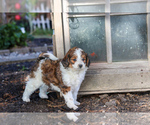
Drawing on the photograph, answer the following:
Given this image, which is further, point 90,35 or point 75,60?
point 90,35

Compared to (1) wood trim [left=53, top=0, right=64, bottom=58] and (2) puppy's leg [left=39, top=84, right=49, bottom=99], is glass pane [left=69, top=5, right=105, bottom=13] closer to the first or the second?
(1) wood trim [left=53, top=0, right=64, bottom=58]

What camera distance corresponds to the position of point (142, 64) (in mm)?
4078

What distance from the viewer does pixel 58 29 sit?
391 cm

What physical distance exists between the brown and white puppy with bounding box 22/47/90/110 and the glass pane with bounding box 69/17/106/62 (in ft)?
1.88

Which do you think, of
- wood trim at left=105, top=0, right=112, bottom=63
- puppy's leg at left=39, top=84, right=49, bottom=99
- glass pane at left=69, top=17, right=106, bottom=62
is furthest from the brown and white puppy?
wood trim at left=105, top=0, right=112, bottom=63

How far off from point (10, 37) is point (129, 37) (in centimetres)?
565

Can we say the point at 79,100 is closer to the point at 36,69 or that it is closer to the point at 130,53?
the point at 36,69

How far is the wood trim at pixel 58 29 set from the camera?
383cm

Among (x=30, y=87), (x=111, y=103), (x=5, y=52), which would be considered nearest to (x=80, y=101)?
(x=111, y=103)

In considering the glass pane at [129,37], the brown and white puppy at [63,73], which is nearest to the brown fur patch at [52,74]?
the brown and white puppy at [63,73]

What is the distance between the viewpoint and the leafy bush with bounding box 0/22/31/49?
27.4 ft

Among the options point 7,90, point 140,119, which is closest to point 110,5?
point 140,119

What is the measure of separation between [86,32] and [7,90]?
1978 millimetres

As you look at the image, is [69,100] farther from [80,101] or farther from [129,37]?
[129,37]
